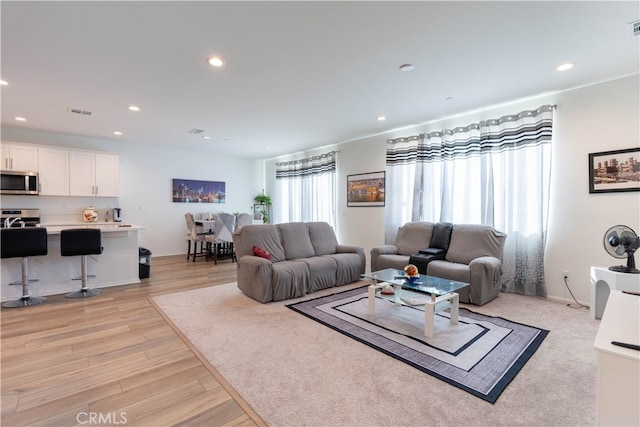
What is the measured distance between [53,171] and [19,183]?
519 mm

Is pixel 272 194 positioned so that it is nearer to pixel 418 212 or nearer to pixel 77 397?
pixel 418 212

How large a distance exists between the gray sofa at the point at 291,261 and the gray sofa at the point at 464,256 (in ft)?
1.94

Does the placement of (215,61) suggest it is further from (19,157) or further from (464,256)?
(19,157)

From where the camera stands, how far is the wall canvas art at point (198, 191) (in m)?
7.31

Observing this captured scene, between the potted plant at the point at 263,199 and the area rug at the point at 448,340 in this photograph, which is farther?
the potted plant at the point at 263,199

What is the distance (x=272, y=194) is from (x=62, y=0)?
6.55 m

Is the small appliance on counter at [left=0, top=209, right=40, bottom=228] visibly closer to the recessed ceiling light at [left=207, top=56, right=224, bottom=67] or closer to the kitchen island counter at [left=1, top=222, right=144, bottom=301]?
the kitchen island counter at [left=1, top=222, right=144, bottom=301]

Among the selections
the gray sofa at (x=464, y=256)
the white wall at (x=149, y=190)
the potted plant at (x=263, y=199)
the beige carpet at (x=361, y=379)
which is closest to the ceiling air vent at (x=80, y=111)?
the white wall at (x=149, y=190)

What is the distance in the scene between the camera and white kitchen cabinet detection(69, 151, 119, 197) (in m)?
5.64

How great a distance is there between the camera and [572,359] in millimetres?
2309

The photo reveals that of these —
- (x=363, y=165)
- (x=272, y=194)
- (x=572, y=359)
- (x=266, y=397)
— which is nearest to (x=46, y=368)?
(x=266, y=397)

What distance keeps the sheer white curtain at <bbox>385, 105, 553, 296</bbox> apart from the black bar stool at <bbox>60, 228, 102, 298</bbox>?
15.1ft

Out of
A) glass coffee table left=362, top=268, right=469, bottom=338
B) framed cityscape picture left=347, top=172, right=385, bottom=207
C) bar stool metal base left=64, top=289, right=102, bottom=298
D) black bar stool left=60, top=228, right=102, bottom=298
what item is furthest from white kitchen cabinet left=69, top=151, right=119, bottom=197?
glass coffee table left=362, top=268, right=469, bottom=338

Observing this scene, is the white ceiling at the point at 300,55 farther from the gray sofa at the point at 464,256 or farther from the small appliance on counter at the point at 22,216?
the gray sofa at the point at 464,256
